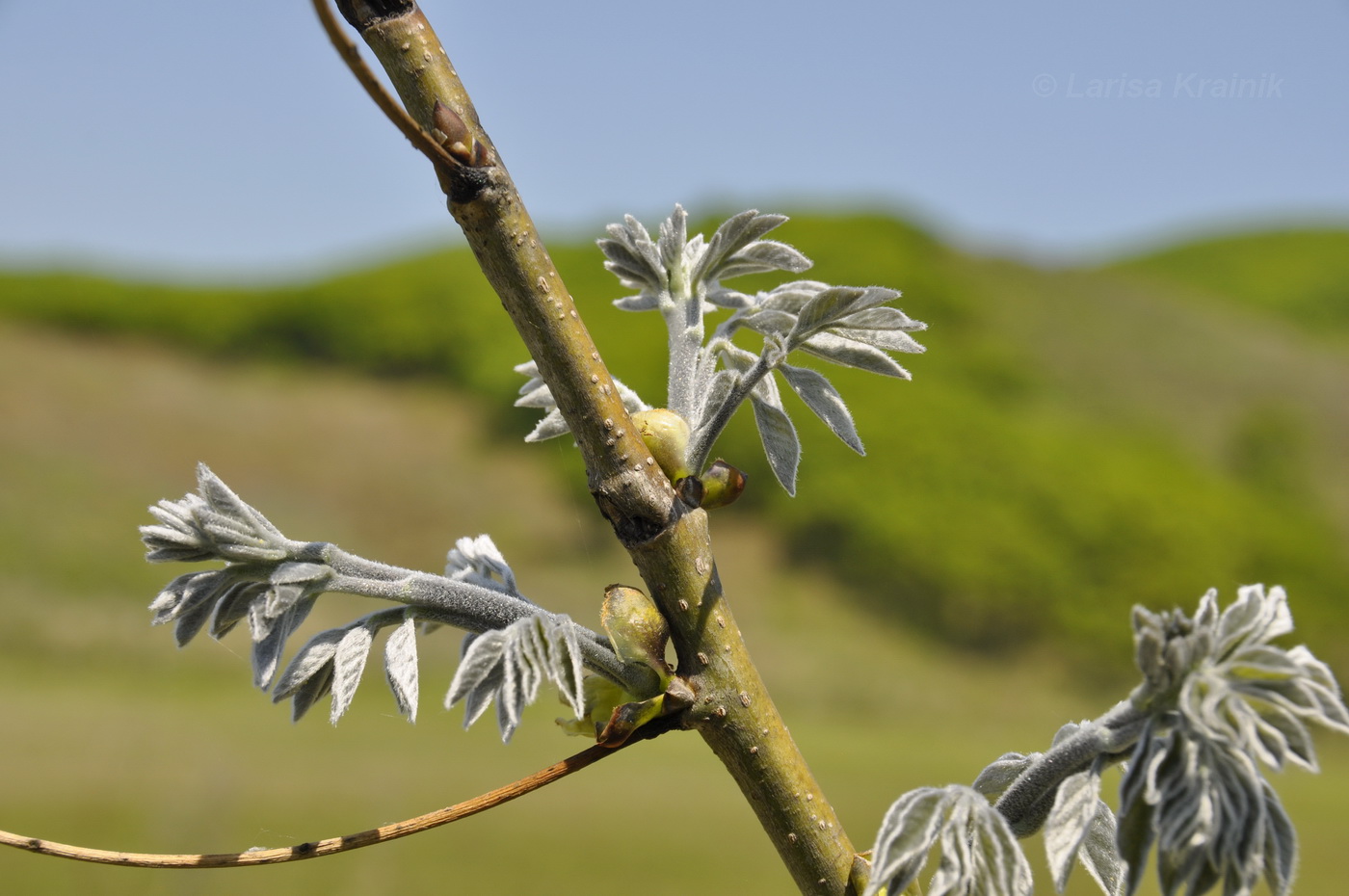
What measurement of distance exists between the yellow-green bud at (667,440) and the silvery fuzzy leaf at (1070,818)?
Result: 252mm

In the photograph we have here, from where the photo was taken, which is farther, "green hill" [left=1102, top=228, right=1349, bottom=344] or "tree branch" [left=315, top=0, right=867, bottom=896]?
"green hill" [left=1102, top=228, right=1349, bottom=344]

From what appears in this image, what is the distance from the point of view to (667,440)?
22.9 inches

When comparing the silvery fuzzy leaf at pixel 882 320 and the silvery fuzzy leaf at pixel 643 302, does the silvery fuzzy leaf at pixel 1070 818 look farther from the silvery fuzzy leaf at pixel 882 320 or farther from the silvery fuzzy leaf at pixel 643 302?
the silvery fuzzy leaf at pixel 643 302

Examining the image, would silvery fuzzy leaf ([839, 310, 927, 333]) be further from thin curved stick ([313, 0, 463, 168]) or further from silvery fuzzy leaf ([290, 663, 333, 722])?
silvery fuzzy leaf ([290, 663, 333, 722])

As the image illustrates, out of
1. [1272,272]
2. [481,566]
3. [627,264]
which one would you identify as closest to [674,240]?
[627,264]

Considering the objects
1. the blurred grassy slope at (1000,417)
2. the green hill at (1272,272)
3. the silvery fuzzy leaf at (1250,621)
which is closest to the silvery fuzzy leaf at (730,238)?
the silvery fuzzy leaf at (1250,621)

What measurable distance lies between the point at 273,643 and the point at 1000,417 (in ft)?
23.3

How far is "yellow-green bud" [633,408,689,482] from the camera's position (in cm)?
58

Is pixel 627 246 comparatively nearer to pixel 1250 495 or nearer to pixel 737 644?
pixel 737 644

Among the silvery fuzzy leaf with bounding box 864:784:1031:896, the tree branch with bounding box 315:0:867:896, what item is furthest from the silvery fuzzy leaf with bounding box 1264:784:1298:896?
the tree branch with bounding box 315:0:867:896

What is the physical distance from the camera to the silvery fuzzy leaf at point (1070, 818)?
0.46 metres

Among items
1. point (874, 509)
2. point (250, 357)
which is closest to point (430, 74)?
point (874, 509)


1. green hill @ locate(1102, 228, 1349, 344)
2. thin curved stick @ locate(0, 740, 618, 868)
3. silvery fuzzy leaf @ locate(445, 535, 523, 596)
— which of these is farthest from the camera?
green hill @ locate(1102, 228, 1349, 344)

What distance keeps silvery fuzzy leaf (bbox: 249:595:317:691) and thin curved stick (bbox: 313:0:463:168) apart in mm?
255
